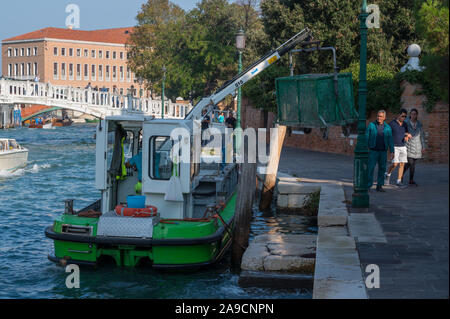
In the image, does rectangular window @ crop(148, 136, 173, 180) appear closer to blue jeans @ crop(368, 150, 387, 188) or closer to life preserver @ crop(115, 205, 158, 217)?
life preserver @ crop(115, 205, 158, 217)

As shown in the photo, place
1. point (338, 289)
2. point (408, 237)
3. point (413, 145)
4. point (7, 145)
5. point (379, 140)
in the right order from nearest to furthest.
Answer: point (338, 289) → point (408, 237) → point (379, 140) → point (413, 145) → point (7, 145)

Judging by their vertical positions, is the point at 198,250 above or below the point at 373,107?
below

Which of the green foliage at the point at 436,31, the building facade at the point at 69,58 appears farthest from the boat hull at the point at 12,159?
the building facade at the point at 69,58

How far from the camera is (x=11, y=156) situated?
28.7 meters

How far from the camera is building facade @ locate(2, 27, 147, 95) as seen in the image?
9938cm

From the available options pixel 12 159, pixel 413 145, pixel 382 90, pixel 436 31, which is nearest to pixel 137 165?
pixel 413 145

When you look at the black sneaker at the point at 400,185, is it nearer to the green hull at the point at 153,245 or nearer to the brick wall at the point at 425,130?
the brick wall at the point at 425,130

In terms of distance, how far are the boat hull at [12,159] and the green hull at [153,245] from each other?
1819 centimetres

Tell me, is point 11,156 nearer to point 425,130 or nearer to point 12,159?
point 12,159

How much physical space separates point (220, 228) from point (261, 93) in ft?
65.9

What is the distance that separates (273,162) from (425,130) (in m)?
5.97
